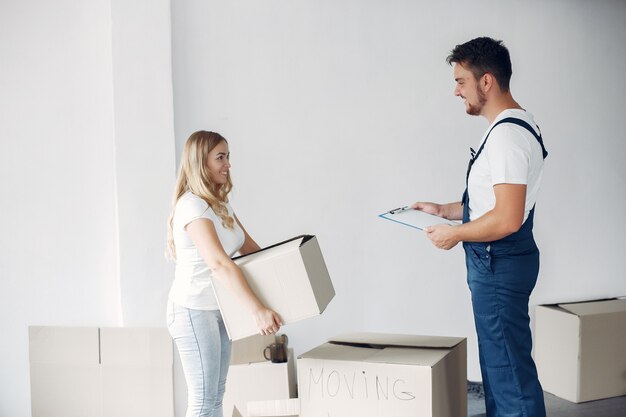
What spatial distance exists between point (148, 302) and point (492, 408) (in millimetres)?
1562

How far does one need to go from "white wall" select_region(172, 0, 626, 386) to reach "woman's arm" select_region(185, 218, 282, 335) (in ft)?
3.61

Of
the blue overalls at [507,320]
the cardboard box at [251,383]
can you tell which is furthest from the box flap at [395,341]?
the cardboard box at [251,383]

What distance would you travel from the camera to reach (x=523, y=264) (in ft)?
5.90

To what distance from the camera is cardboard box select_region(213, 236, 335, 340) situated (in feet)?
5.57

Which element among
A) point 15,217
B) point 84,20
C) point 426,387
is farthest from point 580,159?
point 15,217

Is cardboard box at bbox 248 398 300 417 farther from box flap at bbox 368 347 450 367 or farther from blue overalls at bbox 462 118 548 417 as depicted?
blue overalls at bbox 462 118 548 417

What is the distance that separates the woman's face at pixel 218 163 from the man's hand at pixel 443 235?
2.16ft

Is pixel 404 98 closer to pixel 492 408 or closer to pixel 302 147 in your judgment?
pixel 302 147

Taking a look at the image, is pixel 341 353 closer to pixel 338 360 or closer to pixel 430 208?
pixel 338 360

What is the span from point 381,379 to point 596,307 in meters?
2.04

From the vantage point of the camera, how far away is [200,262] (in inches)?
72.6

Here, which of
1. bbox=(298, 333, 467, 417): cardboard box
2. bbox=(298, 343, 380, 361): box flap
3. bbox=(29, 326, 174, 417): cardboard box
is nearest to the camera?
bbox=(298, 333, 467, 417): cardboard box

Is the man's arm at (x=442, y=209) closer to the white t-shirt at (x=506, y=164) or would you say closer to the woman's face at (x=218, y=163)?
the white t-shirt at (x=506, y=164)

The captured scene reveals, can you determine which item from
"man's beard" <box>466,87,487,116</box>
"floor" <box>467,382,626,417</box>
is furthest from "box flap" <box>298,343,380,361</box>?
"floor" <box>467,382,626,417</box>
